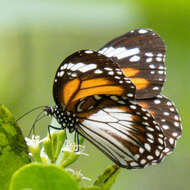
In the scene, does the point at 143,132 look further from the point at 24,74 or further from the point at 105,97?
the point at 24,74

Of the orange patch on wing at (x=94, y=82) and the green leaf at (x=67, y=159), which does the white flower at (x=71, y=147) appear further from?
the orange patch on wing at (x=94, y=82)

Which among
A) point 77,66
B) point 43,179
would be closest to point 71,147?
point 77,66

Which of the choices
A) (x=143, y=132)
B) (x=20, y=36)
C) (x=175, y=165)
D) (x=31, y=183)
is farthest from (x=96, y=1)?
(x=31, y=183)

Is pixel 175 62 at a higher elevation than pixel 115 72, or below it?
below

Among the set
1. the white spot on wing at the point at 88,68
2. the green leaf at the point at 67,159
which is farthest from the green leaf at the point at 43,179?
the white spot on wing at the point at 88,68

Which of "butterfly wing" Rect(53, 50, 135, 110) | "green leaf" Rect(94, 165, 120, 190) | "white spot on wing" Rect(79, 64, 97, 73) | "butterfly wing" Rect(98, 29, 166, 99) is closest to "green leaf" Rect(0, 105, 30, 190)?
"green leaf" Rect(94, 165, 120, 190)

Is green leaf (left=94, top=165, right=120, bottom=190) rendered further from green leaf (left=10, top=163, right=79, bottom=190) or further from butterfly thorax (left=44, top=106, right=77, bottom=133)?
butterfly thorax (left=44, top=106, right=77, bottom=133)
